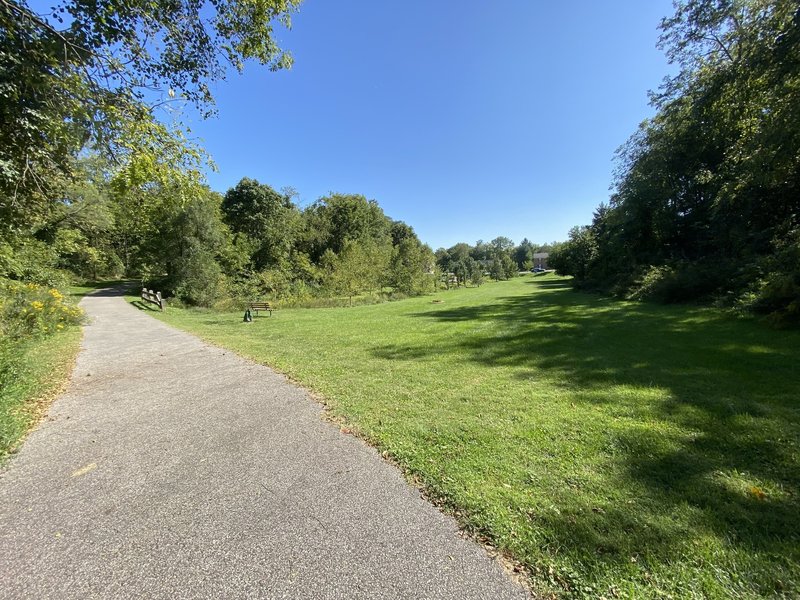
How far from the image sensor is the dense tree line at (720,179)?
28.7ft

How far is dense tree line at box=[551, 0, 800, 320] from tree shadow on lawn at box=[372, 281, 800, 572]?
3.79 m

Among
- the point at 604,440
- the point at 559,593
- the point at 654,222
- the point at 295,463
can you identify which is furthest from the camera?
the point at 654,222

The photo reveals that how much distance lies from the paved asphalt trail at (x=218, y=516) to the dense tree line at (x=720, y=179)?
11.1 m

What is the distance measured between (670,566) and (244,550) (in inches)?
104

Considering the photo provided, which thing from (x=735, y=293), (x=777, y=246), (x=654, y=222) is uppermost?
(x=654, y=222)

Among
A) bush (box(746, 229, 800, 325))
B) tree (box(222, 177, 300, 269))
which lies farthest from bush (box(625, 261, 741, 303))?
tree (box(222, 177, 300, 269))

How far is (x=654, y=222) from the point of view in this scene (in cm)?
1958

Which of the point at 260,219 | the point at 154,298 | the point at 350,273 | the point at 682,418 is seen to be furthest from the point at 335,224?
the point at 682,418

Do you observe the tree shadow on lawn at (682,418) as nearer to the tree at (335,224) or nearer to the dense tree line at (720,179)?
the dense tree line at (720,179)

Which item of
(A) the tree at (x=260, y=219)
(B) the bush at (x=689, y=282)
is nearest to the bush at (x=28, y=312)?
(A) the tree at (x=260, y=219)

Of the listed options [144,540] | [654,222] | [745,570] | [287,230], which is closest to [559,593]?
[745,570]

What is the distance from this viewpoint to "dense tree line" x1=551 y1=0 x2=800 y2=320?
875 cm

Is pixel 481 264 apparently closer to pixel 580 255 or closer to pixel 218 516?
pixel 580 255

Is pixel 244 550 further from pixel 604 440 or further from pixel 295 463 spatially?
pixel 604 440
